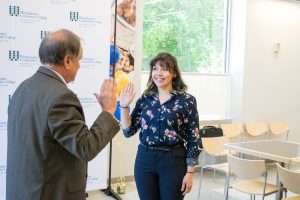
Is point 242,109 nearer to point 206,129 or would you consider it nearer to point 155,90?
point 206,129

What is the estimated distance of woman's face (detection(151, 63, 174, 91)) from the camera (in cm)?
232

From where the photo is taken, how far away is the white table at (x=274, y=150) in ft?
10.2

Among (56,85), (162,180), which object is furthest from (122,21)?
(56,85)

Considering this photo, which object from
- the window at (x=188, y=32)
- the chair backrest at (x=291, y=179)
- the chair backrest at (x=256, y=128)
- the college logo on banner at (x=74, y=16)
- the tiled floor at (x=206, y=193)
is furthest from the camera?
the chair backrest at (x=256, y=128)

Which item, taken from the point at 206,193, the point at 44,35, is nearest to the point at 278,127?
the point at 206,193

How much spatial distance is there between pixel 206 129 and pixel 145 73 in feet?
3.80

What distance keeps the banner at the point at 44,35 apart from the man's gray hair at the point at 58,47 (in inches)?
62.8

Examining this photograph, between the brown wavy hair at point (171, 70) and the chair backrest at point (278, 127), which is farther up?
the brown wavy hair at point (171, 70)

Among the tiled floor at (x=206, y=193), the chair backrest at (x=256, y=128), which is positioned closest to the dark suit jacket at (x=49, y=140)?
the tiled floor at (x=206, y=193)

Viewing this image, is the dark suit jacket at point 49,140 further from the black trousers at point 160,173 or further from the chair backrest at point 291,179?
the chair backrest at point 291,179

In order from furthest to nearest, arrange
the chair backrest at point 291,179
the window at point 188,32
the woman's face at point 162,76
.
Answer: the window at point 188,32
the chair backrest at point 291,179
the woman's face at point 162,76

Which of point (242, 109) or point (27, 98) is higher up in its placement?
point (27, 98)

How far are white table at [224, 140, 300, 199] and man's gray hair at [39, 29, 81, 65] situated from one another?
226 centimetres

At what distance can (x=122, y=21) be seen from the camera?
176 inches
